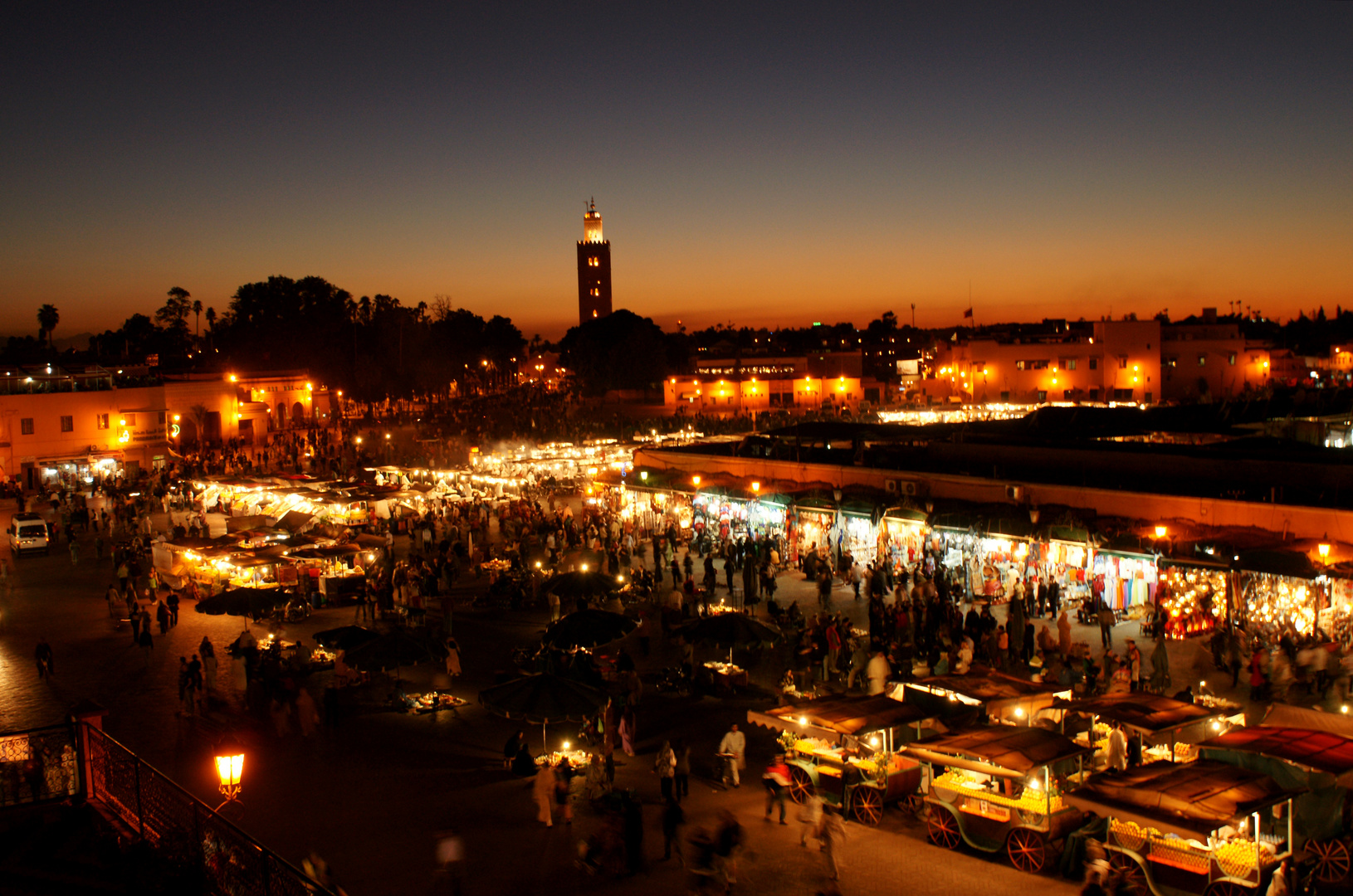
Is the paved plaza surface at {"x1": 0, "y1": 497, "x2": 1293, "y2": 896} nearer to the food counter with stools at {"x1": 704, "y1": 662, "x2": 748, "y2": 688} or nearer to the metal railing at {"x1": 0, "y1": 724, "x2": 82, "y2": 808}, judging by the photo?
the food counter with stools at {"x1": 704, "y1": 662, "x2": 748, "y2": 688}

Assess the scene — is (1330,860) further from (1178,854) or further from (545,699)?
(545,699)

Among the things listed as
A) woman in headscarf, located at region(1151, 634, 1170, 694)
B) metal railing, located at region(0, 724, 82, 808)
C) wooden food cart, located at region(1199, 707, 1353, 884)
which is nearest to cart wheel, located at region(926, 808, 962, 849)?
wooden food cart, located at region(1199, 707, 1353, 884)

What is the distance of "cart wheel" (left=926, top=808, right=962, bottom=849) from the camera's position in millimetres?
9984

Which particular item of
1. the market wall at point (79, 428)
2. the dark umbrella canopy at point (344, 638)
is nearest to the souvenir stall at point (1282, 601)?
the dark umbrella canopy at point (344, 638)

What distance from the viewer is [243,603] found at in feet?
57.9

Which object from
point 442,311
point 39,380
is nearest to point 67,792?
point 39,380

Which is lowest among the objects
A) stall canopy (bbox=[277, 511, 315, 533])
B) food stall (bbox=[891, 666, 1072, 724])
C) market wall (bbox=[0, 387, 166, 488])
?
food stall (bbox=[891, 666, 1072, 724])

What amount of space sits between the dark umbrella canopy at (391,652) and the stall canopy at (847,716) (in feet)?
17.5

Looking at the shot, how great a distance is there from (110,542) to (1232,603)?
2797cm

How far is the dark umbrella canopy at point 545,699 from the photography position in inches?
470

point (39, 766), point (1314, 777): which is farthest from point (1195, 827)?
point (39, 766)

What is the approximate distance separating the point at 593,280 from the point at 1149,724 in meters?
127

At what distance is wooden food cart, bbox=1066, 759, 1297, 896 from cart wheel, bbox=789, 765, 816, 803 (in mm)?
2815

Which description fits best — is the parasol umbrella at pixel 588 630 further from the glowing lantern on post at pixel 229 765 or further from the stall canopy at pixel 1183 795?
the stall canopy at pixel 1183 795
